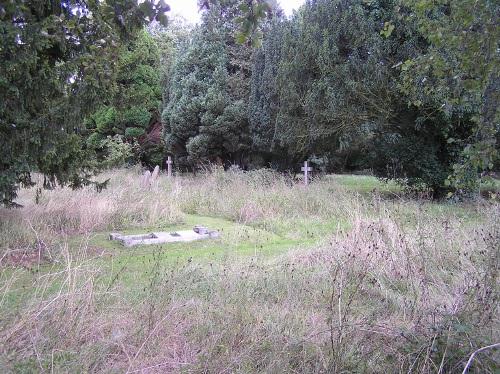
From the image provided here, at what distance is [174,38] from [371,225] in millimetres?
26178

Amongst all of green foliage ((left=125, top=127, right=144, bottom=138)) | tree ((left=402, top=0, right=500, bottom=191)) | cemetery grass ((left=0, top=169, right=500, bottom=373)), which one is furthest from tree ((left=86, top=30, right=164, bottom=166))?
tree ((left=402, top=0, right=500, bottom=191))

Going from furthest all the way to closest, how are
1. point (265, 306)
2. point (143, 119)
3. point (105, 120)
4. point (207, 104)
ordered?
point (143, 119) < point (105, 120) < point (207, 104) < point (265, 306)

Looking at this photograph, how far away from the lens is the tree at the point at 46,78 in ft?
16.0

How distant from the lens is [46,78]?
561 cm

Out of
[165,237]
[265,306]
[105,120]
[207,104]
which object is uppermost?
[207,104]

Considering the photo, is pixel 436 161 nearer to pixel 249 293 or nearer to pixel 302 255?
pixel 302 255

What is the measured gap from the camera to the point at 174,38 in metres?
29.5

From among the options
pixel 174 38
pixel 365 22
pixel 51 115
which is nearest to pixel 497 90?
pixel 51 115

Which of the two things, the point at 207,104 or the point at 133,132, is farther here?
the point at 133,132

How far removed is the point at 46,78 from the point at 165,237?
11.0 ft

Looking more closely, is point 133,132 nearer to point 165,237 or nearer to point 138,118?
point 138,118

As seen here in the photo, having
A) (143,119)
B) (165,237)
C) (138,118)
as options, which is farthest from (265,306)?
(143,119)

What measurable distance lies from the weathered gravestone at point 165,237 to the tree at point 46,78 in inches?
67.3

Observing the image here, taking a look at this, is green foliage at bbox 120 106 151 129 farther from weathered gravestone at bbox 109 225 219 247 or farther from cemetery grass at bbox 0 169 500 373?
cemetery grass at bbox 0 169 500 373
